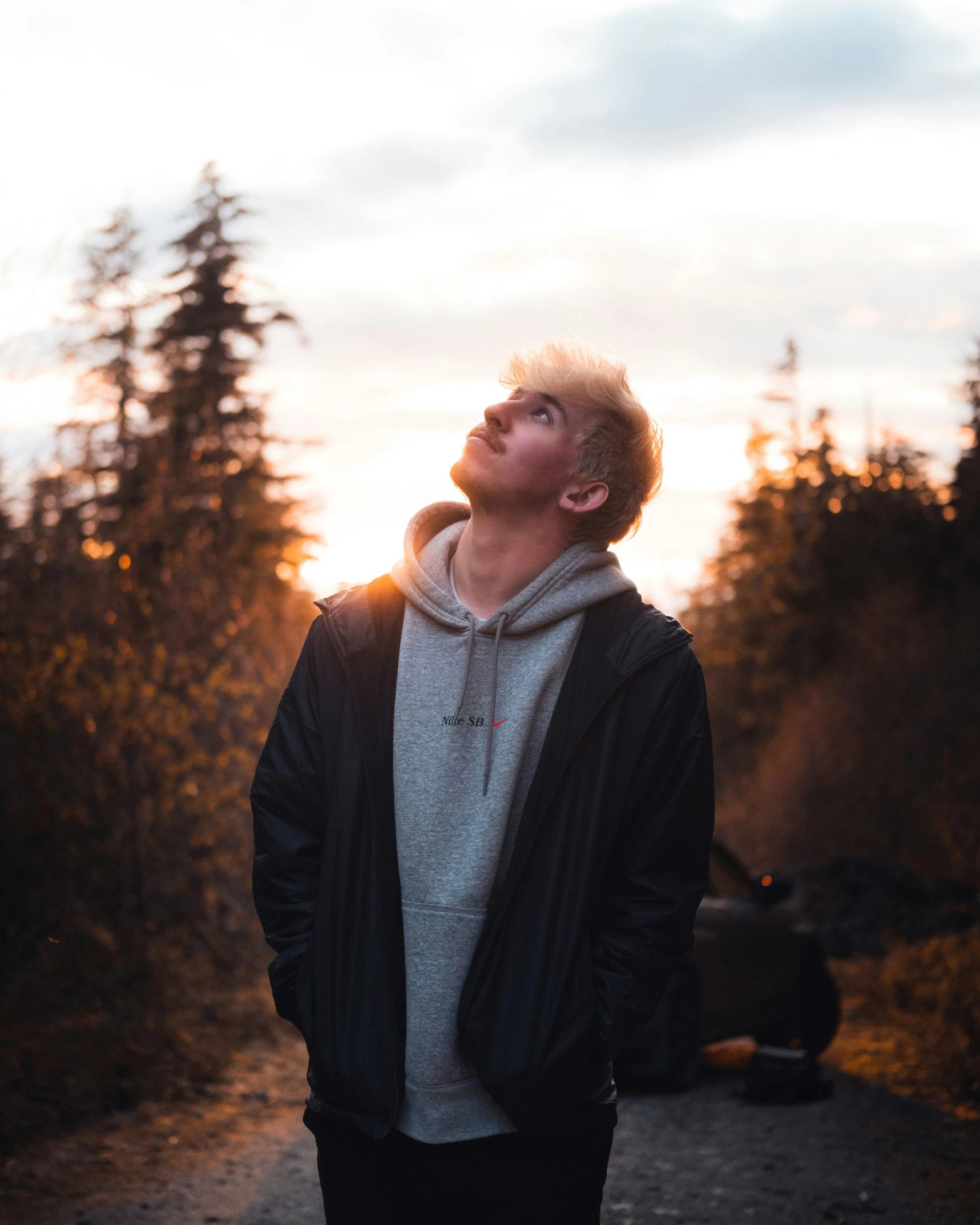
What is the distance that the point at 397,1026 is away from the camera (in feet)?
8.59

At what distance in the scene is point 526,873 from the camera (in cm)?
265

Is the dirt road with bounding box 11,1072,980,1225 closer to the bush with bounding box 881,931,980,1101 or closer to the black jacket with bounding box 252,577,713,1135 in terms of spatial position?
the bush with bounding box 881,931,980,1101

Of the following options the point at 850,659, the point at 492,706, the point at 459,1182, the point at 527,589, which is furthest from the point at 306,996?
the point at 850,659

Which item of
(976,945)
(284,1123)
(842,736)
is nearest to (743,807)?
(842,736)

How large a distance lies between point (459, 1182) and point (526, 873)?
612 mm

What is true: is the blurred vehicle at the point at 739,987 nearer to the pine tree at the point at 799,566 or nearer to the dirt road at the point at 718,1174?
the dirt road at the point at 718,1174

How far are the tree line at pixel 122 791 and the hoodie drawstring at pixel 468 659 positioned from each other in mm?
4394

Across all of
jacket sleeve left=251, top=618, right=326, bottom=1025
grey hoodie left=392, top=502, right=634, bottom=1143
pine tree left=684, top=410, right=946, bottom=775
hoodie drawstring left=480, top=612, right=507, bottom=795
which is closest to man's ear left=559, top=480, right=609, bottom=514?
grey hoodie left=392, top=502, right=634, bottom=1143

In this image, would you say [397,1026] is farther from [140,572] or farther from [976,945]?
[140,572]

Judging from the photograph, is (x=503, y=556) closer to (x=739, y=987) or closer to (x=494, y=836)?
(x=494, y=836)

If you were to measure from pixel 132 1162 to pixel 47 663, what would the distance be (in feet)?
9.31

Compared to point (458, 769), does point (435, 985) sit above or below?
below

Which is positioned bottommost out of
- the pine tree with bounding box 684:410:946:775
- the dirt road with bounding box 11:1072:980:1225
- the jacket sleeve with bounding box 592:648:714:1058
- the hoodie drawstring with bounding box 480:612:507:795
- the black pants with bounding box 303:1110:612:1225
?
the dirt road with bounding box 11:1072:980:1225

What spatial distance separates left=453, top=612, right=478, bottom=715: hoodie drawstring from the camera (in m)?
2.79
